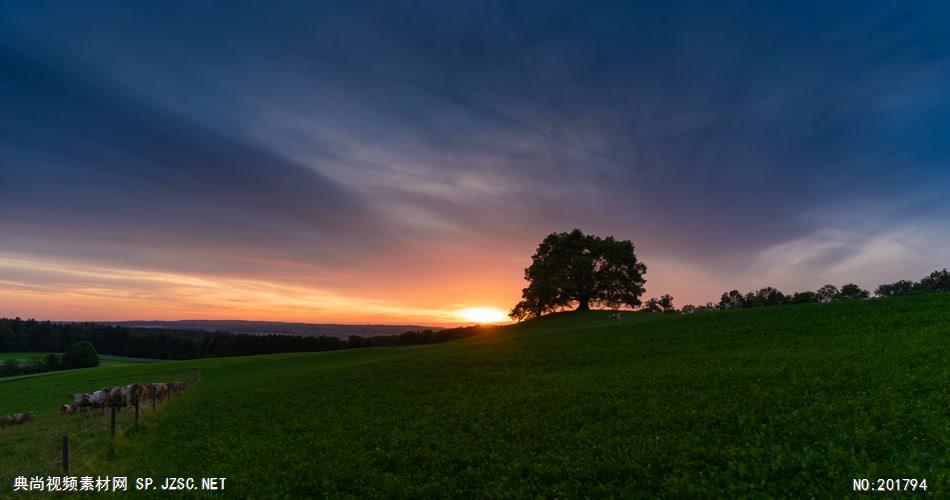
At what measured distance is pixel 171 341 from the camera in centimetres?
16238

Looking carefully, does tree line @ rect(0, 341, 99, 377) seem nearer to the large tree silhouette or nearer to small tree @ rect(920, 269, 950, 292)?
the large tree silhouette

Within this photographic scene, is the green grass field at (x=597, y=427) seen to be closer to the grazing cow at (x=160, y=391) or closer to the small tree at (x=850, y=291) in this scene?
the grazing cow at (x=160, y=391)

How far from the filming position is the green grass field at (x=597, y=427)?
12.5 meters

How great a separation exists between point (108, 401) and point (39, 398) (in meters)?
24.9

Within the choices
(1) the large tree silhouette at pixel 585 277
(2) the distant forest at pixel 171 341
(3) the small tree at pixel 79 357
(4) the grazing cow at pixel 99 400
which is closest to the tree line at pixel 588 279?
(1) the large tree silhouette at pixel 585 277

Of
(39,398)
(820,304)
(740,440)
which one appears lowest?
(39,398)

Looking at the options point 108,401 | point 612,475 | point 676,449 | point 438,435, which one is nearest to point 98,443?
point 438,435

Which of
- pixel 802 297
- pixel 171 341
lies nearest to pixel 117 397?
pixel 802 297

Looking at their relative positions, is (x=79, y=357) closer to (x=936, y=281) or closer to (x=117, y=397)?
(x=117, y=397)

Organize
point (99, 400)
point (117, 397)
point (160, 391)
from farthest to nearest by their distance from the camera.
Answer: point (99, 400) → point (117, 397) → point (160, 391)

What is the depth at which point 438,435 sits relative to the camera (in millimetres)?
18641

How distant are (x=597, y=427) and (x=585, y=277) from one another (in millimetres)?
72477

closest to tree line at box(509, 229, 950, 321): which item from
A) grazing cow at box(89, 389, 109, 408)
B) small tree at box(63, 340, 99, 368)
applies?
grazing cow at box(89, 389, 109, 408)

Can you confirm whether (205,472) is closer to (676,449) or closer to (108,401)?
(676,449)
